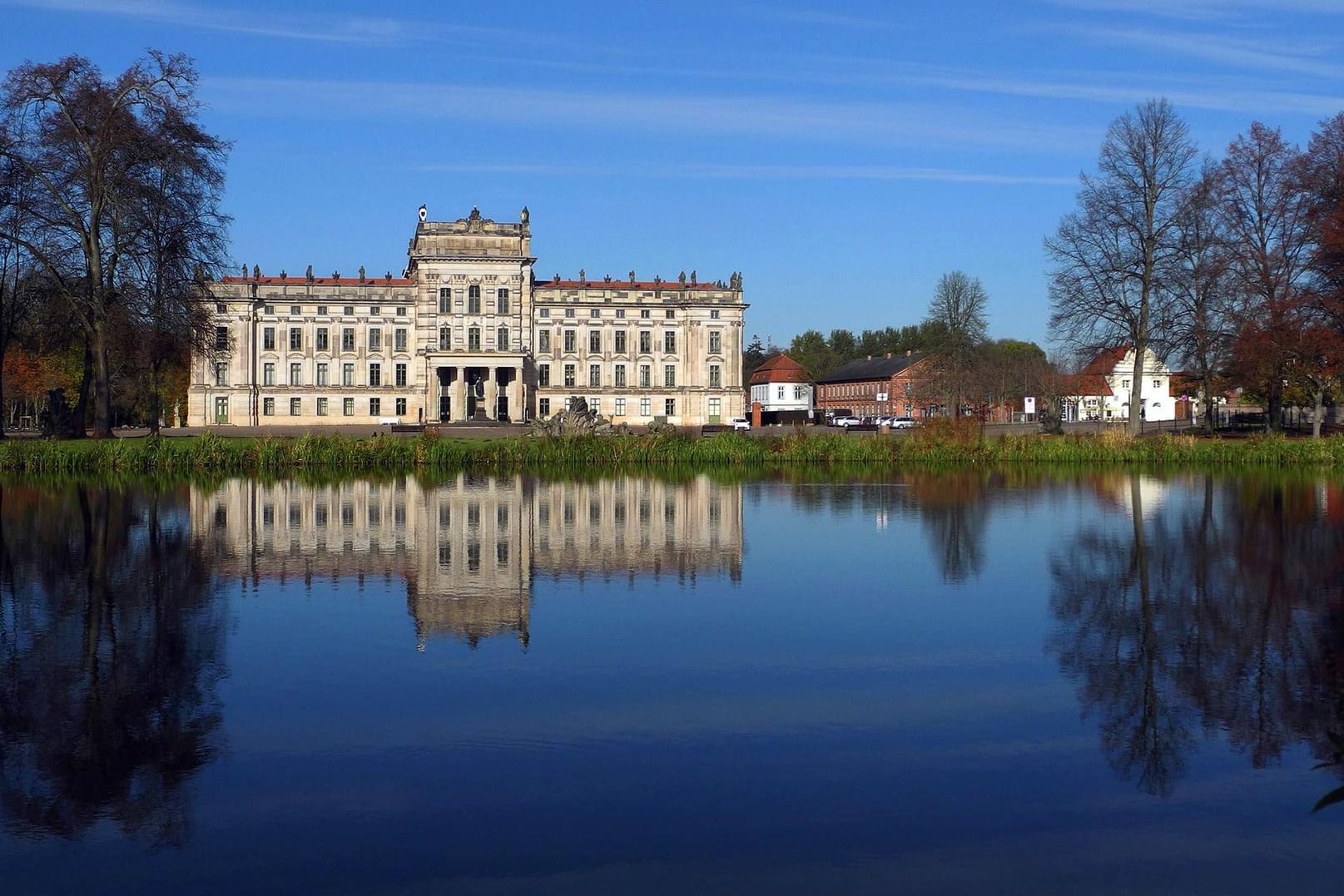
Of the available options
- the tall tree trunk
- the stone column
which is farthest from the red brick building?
the tall tree trunk

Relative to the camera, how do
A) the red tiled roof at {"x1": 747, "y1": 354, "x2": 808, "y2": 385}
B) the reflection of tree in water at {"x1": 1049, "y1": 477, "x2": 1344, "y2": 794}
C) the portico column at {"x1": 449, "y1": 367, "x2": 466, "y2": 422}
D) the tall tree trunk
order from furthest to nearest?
the red tiled roof at {"x1": 747, "y1": 354, "x2": 808, "y2": 385} < the portico column at {"x1": 449, "y1": 367, "x2": 466, "y2": 422} < the tall tree trunk < the reflection of tree in water at {"x1": 1049, "y1": 477, "x2": 1344, "y2": 794}

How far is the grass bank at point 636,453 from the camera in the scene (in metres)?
38.0

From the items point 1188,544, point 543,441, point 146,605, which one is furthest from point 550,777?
point 543,441

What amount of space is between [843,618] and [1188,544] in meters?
8.20

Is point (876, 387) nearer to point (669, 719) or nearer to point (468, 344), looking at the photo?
point (468, 344)

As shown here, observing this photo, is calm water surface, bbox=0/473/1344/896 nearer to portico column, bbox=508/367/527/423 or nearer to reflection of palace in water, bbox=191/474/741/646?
reflection of palace in water, bbox=191/474/741/646

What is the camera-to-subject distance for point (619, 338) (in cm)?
9050

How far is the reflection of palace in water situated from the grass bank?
27.1 feet

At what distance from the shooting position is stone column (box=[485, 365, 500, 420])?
85125 mm

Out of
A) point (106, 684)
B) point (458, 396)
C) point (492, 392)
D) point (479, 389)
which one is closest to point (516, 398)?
point (492, 392)

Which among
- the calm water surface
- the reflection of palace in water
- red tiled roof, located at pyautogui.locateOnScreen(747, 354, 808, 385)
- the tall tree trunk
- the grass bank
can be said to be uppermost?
red tiled roof, located at pyautogui.locateOnScreen(747, 354, 808, 385)

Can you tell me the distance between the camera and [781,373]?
127 metres

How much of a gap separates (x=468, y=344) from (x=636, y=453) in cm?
4640

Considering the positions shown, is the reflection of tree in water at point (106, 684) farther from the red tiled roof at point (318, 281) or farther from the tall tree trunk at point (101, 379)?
the red tiled roof at point (318, 281)
